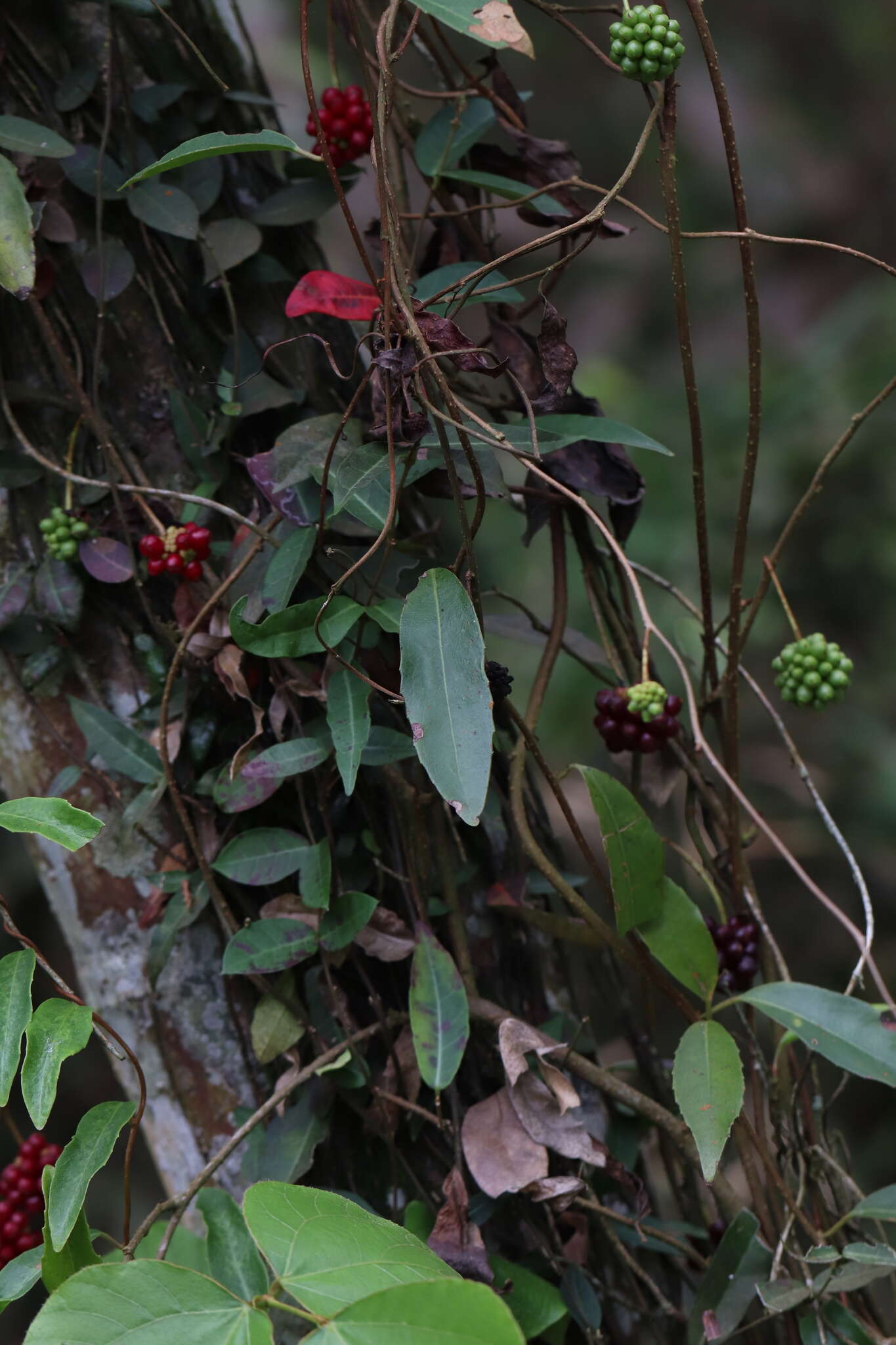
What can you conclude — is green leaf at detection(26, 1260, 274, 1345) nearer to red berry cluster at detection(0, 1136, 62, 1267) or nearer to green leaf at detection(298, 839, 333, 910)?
green leaf at detection(298, 839, 333, 910)

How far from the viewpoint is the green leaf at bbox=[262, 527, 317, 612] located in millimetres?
701

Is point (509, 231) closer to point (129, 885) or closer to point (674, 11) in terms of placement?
point (674, 11)

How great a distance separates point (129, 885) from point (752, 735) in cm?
194

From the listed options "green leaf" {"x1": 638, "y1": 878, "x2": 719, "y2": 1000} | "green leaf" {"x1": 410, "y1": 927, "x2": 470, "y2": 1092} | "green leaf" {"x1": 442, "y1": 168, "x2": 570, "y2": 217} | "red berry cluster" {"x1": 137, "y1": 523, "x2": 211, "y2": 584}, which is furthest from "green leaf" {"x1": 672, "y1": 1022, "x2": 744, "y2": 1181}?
"green leaf" {"x1": 442, "y1": 168, "x2": 570, "y2": 217}

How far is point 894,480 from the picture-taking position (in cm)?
213

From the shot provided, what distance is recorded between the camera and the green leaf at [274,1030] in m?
0.76

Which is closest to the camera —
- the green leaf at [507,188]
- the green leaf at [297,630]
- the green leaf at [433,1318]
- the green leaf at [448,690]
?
the green leaf at [433,1318]

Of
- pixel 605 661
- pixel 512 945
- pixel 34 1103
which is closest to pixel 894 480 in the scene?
pixel 605 661

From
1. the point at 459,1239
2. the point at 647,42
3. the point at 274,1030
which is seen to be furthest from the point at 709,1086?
the point at 647,42

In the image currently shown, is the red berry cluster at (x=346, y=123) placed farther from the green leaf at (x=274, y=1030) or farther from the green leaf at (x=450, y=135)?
the green leaf at (x=274, y=1030)

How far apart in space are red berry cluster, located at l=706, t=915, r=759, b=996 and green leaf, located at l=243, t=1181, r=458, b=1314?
0.34 metres

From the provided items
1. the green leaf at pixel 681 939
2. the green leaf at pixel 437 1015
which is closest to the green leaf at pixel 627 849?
the green leaf at pixel 681 939

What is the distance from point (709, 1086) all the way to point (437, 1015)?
180mm

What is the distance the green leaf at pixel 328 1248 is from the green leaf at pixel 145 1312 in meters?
0.03
